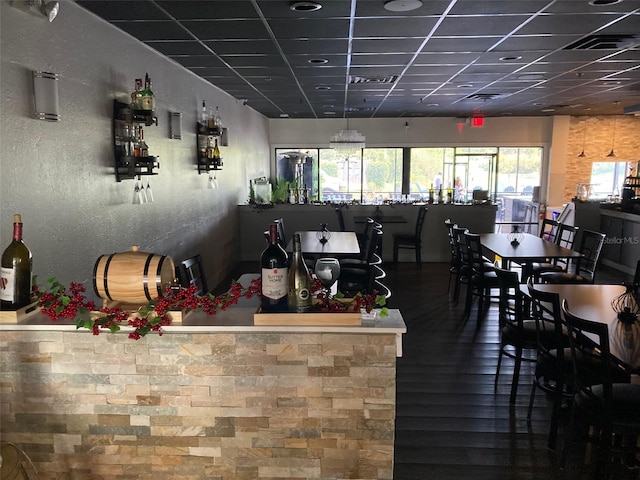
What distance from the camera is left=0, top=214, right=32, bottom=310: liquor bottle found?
201 cm

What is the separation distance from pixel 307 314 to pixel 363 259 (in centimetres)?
465

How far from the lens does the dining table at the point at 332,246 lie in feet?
17.4

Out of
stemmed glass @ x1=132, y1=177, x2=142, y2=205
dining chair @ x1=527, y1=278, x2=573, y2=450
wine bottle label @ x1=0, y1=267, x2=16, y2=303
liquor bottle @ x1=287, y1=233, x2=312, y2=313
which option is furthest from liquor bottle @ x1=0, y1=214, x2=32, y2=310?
dining chair @ x1=527, y1=278, x2=573, y2=450

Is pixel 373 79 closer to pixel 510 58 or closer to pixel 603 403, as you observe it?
pixel 510 58

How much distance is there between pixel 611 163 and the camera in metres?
11.8

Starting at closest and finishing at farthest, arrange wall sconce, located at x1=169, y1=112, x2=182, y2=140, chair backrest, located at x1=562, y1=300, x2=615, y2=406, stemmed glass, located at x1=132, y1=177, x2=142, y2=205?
chair backrest, located at x1=562, y1=300, x2=615, y2=406
stemmed glass, located at x1=132, y1=177, x2=142, y2=205
wall sconce, located at x1=169, y1=112, x2=182, y2=140

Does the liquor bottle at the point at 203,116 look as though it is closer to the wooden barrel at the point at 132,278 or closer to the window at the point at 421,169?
the wooden barrel at the point at 132,278

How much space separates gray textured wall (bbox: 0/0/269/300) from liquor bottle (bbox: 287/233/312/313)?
1.55m

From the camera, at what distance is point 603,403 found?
2549 millimetres

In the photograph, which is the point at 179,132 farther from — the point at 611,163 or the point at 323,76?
the point at 611,163

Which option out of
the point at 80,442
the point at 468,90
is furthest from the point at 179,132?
the point at 468,90

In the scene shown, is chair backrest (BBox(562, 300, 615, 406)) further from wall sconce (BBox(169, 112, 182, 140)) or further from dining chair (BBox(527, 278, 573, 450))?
wall sconce (BBox(169, 112, 182, 140))

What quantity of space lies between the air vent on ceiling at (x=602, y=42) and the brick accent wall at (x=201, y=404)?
3.90 metres

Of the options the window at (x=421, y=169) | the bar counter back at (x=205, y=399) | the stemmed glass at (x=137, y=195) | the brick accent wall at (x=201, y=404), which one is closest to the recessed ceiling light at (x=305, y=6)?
the stemmed glass at (x=137, y=195)
